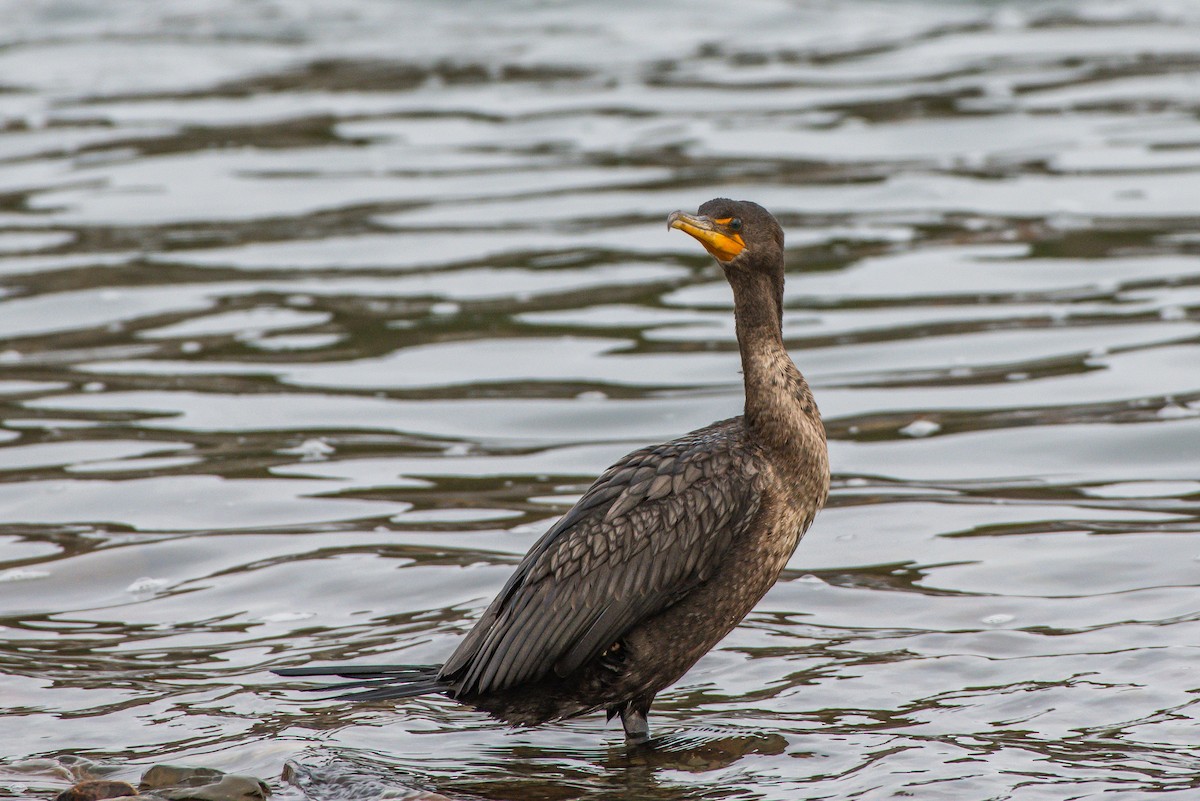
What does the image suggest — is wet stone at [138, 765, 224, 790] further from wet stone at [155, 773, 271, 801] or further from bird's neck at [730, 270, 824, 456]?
bird's neck at [730, 270, 824, 456]

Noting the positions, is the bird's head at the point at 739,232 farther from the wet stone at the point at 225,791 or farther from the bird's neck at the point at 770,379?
the wet stone at the point at 225,791

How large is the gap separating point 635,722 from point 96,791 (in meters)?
1.72

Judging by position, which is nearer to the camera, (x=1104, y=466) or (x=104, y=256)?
(x=1104, y=466)

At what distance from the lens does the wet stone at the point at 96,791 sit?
4.91 meters

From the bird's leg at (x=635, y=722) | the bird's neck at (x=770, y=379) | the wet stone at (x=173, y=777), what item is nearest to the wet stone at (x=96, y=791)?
the wet stone at (x=173, y=777)

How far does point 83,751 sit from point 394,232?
27.7ft

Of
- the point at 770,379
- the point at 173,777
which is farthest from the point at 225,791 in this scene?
the point at 770,379

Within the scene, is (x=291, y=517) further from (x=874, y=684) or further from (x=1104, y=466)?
(x=1104, y=466)

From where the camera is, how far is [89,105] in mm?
18547

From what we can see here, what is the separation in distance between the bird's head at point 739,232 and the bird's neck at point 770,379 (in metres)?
0.07

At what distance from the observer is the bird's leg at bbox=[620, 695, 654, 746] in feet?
18.4

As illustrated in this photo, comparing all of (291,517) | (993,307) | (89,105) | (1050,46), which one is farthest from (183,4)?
(291,517)

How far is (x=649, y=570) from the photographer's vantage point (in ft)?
17.7

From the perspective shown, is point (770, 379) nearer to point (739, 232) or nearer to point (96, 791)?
point (739, 232)
